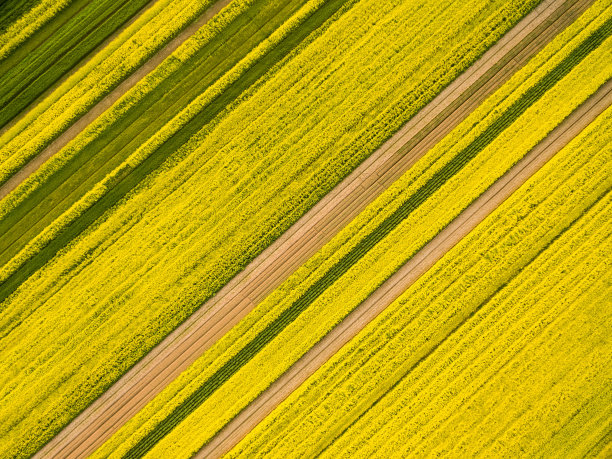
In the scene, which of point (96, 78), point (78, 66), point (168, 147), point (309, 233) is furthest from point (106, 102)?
point (309, 233)

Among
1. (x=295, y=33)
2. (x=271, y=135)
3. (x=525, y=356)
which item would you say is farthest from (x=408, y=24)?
(x=525, y=356)

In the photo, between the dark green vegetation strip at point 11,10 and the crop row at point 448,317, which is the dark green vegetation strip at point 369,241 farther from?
the dark green vegetation strip at point 11,10

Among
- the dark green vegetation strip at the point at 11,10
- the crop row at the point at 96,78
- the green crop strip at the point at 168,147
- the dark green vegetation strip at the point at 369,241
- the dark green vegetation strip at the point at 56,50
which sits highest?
the dark green vegetation strip at the point at 11,10

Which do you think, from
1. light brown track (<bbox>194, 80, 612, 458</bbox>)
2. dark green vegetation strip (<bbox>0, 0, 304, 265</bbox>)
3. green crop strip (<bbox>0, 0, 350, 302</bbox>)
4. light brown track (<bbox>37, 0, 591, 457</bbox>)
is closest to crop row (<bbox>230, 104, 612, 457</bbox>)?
light brown track (<bbox>194, 80, 612, 458</bbox>)

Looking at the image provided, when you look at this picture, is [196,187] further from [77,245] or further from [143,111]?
[77,245]

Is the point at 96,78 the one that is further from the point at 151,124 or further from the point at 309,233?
the point at 309,233

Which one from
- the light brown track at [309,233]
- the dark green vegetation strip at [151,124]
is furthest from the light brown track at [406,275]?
the dark green vegetation strip at [151,124]
